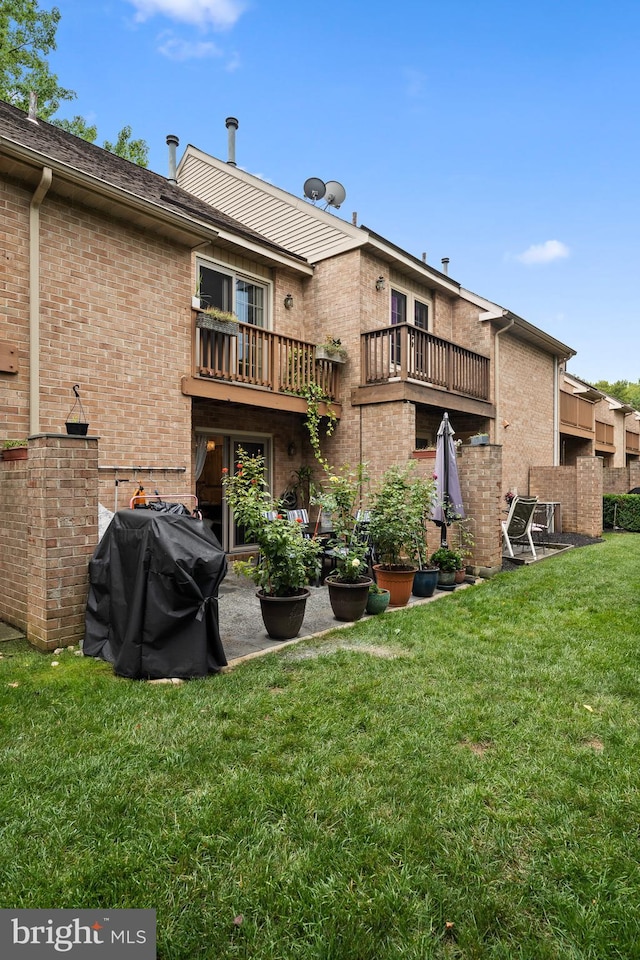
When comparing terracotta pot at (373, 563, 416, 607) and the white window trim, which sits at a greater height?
the white window trim

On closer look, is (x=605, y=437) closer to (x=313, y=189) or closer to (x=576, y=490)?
(x=576, y=490)

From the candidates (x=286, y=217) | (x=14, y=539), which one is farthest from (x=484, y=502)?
(x=286, y=217)

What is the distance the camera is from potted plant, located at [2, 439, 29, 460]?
4.77 m

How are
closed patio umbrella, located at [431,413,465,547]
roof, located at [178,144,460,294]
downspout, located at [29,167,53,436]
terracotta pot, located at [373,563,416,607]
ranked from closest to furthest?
downspout, located at [29,167,53,436] → terracotta pot, located at [373,563,416,607] → closed patio umbrella, located at [431,413,465,547] → roof, located at [178,144,460,294]

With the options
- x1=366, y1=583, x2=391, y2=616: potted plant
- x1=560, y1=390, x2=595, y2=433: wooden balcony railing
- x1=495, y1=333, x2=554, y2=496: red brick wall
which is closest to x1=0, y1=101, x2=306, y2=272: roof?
x1=366, y1=583, x2=391, y2=616: potted plant

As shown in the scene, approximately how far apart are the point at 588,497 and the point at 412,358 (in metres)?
7.02

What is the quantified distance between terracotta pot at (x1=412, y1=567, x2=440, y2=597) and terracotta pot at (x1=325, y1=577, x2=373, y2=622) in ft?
4.92

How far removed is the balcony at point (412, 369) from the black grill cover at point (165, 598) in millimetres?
6157

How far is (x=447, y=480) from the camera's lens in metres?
7.92

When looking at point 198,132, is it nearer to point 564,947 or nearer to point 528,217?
point 528,217

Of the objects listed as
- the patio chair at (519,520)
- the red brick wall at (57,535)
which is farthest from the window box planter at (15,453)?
the patio chair at (519,520)

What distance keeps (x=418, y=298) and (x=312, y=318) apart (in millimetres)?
2886

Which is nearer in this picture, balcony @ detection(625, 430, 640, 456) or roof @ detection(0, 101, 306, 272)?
roof @ detection(0, 101, 306, 272)

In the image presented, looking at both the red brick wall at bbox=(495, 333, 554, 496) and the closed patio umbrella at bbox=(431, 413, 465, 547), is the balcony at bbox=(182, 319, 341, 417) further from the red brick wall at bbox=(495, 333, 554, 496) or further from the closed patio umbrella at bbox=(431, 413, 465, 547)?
the red brick wall at bbox=(495, 333, 554, 496)
